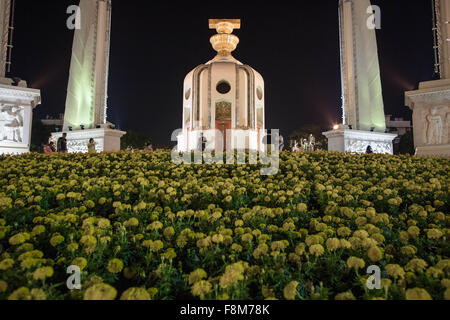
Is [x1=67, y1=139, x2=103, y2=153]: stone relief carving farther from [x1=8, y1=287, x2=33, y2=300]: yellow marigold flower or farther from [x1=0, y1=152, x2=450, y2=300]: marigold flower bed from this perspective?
[x1=8, y1=287, x2=33, y2=300]: yellow marigold flower

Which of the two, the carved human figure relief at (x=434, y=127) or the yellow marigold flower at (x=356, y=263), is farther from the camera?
the carved human figure relief at (x=434, y=127)

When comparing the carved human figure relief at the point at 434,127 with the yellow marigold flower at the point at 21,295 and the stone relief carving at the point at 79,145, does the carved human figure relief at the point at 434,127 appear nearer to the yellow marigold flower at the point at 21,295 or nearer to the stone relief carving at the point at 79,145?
the yellow marigold flower at the point at 21,295

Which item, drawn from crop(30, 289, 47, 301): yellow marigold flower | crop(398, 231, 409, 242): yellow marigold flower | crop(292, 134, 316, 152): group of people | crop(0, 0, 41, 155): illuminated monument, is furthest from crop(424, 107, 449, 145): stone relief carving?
crop(0, 0, 41, 155): illuminated monument

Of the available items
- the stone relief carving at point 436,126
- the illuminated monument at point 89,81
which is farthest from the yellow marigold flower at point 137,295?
the illuminated monument at point 89,81

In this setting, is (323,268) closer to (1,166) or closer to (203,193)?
(203,193)

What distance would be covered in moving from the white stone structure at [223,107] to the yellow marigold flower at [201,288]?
2655 cm

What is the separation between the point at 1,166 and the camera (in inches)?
248

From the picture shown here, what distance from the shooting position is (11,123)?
10.7 metres

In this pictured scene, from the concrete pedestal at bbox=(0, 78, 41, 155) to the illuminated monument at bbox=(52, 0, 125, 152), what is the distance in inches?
236

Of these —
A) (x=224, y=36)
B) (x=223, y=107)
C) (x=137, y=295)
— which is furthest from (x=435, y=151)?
(x=224, y=36)

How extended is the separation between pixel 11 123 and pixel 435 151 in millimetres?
15335

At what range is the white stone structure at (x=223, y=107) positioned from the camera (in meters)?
28.8

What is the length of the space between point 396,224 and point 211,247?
2046 mm

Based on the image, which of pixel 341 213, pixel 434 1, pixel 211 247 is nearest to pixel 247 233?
pixel 211 247
